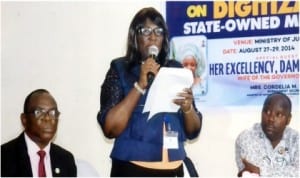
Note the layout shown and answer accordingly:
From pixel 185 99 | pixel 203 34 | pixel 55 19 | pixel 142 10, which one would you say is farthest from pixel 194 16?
pixel 55 19

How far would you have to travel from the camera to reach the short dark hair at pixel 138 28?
211 cm

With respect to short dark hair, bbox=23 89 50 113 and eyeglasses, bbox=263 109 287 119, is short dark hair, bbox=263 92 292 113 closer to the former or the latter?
eyeglasses, bbox=263 109 287 119

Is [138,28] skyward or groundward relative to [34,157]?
skyward

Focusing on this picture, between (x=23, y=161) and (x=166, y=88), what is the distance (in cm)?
74

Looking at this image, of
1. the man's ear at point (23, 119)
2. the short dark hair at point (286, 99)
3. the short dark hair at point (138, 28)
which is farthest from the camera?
the man's ear at point (23, 119)

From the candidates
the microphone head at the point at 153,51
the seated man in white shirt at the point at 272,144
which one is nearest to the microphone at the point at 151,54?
the microphone head at the point at 153,51

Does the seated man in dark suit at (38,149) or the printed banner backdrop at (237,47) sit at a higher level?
the printed banner backdrop at (237,47)

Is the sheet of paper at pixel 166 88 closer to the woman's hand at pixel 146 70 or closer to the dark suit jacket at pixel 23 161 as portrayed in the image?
the woman's hand at pixel 146 70

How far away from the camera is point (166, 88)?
206 cm

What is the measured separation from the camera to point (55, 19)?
2283 millimetres

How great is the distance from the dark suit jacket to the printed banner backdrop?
679mm

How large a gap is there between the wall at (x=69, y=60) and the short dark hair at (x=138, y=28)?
1.5 inches

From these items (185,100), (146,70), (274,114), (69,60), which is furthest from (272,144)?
(69,60)

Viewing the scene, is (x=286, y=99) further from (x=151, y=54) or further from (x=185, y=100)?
(x=151, y=54)
